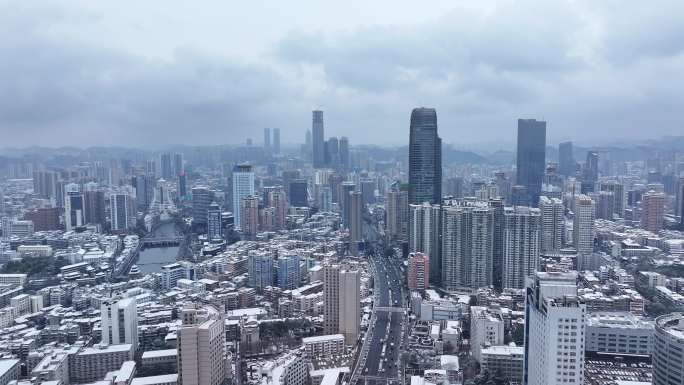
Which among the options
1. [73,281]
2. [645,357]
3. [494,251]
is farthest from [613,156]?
[73,281]

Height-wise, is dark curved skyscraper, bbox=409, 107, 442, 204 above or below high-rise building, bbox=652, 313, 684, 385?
above

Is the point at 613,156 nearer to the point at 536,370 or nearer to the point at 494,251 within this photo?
the point at 494,251

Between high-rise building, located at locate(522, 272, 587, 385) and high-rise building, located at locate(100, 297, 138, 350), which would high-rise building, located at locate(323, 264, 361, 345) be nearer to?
high-rise building, located at locate(100, 297, 138, 350)

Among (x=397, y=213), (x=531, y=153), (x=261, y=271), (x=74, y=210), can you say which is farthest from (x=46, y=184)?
(x=531, y=153)

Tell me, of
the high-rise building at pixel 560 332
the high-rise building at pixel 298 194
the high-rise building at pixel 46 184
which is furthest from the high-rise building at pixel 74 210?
the high-rise building at pixel 560 332

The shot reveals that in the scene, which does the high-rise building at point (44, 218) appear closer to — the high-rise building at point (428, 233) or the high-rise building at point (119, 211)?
the high-rise building at point (119, 211)

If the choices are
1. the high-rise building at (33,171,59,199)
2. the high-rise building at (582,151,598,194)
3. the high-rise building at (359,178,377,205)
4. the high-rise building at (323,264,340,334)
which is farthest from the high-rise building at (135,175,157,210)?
the high-rise building at (582,151,598,194)
